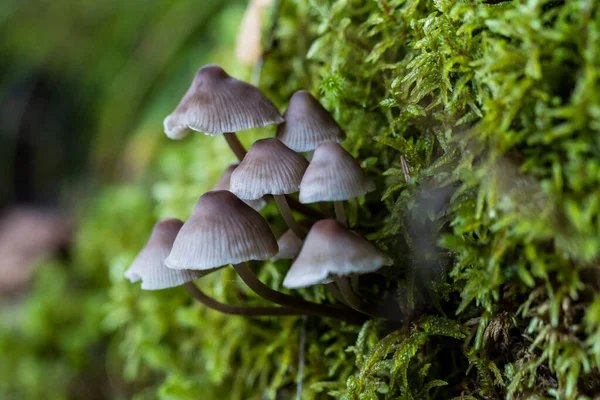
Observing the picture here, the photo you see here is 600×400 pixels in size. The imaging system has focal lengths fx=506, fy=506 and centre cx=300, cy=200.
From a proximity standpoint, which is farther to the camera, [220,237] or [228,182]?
[228,182]

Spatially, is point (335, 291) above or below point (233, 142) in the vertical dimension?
below

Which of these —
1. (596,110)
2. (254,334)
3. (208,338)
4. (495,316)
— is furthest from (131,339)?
(596,110)

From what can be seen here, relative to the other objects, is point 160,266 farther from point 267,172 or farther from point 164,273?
point 267,172

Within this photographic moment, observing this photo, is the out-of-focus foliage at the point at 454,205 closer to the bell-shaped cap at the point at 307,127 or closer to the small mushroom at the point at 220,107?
the bell-shaped cap at the point at 307,127

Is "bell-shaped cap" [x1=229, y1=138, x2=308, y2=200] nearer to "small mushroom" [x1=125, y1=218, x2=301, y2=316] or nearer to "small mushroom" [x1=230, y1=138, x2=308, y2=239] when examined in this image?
"small mushroom" [x1=230, y1=138, x2=308, y2=239]

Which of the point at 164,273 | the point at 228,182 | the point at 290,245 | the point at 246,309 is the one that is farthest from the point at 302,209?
the point at 164,273

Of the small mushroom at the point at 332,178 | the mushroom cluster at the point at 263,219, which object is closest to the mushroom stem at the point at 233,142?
the mushroom cluster at the point at 263,219
